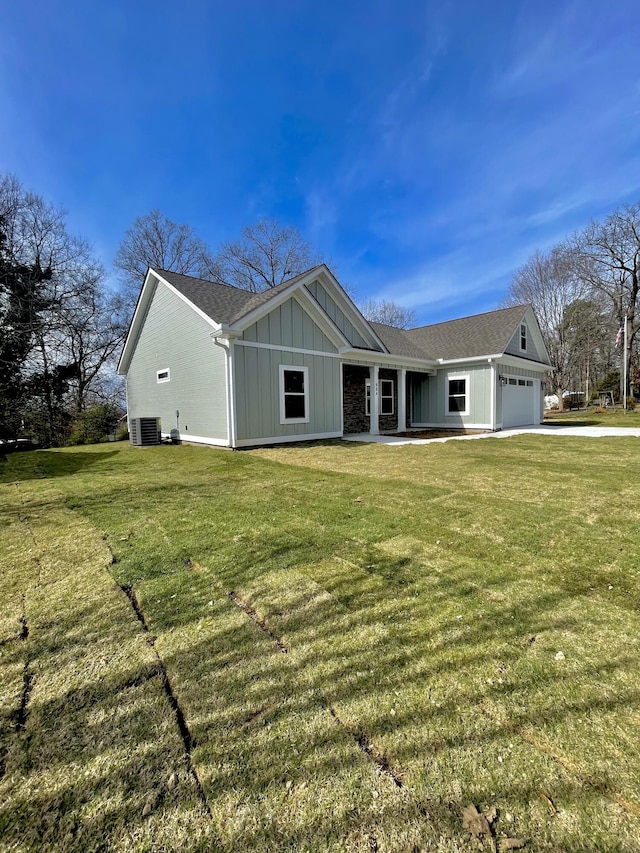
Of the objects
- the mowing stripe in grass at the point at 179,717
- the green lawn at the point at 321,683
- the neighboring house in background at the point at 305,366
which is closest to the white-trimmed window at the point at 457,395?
the neighboring house in background at the point at 305,366

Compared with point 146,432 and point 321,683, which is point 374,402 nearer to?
point 146,432

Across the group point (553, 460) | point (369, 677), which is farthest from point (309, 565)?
point (553, 460)

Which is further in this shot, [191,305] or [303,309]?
[303,309]

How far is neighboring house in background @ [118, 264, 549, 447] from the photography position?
970 centimetres

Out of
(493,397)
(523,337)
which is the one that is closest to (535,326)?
(523,337)

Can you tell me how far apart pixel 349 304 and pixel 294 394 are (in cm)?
415

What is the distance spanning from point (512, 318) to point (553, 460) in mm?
10755

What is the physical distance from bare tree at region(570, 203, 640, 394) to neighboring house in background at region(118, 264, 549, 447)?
43.1 feet

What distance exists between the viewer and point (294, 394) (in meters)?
10.6

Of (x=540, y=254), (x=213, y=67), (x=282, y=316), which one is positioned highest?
(x=540, y=254)

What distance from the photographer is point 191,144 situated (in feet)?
40.8

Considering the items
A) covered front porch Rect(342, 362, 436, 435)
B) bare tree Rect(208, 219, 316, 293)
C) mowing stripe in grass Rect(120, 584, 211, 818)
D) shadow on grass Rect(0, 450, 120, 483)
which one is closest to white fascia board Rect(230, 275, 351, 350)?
covered front porch Rect(342, 362, 436, 435)

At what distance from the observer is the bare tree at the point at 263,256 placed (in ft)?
84.5

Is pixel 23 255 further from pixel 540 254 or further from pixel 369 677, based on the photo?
pixel 540 254
